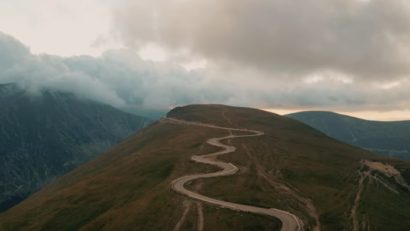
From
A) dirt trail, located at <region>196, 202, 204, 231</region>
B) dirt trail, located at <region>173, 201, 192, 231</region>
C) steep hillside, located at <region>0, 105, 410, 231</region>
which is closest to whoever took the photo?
dirt trail, located at <region>196, 202, 204, 231</region>

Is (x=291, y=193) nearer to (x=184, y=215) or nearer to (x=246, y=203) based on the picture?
(x=246, y=203)

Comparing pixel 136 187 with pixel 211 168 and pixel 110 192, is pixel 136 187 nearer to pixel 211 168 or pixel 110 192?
pixel 110 192

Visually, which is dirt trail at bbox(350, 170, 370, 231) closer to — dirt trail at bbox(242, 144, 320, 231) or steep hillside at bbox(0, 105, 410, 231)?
steep hillside at bbox(0, 105, 410, 231)

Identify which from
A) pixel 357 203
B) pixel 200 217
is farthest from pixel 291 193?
pixel 200 217

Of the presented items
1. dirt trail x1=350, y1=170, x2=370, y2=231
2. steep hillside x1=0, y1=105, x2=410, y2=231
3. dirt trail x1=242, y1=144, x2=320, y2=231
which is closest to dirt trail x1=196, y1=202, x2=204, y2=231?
steep hillside x1=0, y1=105, x2=410, y2=231

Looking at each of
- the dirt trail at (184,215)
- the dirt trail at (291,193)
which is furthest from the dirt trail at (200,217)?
the dirt trail at (291,193)

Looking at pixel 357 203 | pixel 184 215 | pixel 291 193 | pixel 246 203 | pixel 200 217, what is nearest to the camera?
pixel 200 217

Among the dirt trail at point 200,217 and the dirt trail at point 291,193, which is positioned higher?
the dirt trail at point 291,193

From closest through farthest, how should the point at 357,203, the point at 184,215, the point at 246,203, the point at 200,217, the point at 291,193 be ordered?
1. the point at 200,217
2. the point at 184,215
3. the point at 246,203
4. the point at 357,203
5. the point at 291,193

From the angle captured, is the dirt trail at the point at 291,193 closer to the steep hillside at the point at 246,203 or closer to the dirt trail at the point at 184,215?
the steep hillside at the point at 246,203

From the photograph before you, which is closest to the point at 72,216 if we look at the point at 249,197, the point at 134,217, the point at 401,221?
the point at 134,217

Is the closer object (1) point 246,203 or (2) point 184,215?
(2) point 184,215
